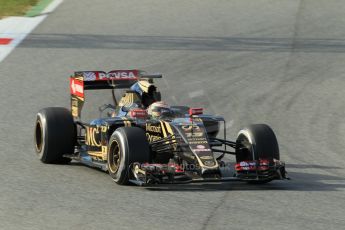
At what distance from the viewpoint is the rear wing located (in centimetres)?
1388

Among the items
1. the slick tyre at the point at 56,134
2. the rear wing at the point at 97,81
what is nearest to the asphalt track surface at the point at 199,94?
the slick tyre at the point at 56,134

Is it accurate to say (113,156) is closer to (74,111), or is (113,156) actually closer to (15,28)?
(74,111)

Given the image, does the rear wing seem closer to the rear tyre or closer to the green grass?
the rear tyre

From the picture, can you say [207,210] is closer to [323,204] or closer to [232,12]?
[323,204]

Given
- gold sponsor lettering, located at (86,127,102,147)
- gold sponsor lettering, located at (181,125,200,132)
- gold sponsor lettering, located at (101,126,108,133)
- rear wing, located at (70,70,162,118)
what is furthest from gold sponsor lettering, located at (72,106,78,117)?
gold sponsor lettering, located at (181,125,200,132)

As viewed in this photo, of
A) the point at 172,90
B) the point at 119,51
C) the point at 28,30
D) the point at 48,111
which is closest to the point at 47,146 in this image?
the point at 48,111

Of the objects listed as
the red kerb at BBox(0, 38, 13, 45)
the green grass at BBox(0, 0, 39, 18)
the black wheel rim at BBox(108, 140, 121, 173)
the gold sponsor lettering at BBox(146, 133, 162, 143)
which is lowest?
the black wheel rim at BBox(108, 140, 121, 173)

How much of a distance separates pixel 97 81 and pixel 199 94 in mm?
5005

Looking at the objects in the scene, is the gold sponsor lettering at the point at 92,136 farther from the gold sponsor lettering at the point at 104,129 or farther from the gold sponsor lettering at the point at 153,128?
the gold sponsor lettering at the point at 153,128

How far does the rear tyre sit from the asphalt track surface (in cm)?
38

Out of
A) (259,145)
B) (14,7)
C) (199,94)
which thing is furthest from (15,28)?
(259,145)

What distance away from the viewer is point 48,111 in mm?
13242

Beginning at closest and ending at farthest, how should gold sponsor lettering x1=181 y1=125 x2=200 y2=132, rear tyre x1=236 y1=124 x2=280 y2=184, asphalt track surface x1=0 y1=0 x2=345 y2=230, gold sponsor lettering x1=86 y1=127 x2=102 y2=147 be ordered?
asphalt track surface x1=0 y1=0 x2=345 y2=230, gold sponsor lettering x1=181 y1=125 x2=200 y2=132, rear tyre x1=236 y1=124 x2=280 y2=184, gold sponsor lettering x1=86 y1=127 x2=102 y2=147

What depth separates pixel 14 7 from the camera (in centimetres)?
2509
